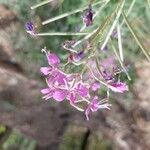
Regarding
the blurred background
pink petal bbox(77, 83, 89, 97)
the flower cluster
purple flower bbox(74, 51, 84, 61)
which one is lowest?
pink petal bbox(77, 83, 89, 97)

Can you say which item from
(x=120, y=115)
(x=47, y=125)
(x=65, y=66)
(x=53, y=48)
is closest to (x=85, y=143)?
(x=47, y=125)

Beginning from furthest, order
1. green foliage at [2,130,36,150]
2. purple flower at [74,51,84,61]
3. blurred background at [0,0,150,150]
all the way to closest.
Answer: green foliage at [2,130,36,150], blurred background at [0,0,150,150], purple flower at [74,51,84,61]

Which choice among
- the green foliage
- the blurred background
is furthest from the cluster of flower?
the green foliage

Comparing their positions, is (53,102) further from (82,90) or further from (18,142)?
(82,90)

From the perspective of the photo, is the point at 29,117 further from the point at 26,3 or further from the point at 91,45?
the point at 91,45

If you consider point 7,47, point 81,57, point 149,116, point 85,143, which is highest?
point 7,47

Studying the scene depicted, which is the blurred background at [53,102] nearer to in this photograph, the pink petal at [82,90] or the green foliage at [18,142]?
the green foliage at [18,142]

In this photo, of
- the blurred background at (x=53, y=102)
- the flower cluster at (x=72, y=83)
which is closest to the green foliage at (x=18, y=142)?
the blurred background at (x=53, y=102)

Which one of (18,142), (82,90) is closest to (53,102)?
(18,142)

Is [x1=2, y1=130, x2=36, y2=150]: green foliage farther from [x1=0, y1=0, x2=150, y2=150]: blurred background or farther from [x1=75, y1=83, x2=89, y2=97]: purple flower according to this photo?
[x1=75, y1=83, x2=89, y2=97]: purple flower
